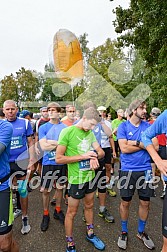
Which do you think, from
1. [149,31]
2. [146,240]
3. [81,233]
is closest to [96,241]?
[81,233]

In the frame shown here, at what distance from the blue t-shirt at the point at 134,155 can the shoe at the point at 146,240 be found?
960mm

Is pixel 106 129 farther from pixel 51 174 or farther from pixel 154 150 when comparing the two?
pixel 154 150

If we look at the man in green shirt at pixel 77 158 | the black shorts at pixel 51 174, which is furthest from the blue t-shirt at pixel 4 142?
the black shorts at pixel 51 174

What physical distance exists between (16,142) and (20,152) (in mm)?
178

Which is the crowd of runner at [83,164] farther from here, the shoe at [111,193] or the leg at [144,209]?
the shoe at [111,193]

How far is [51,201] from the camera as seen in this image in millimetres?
4152

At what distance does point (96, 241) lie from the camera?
2.78 m

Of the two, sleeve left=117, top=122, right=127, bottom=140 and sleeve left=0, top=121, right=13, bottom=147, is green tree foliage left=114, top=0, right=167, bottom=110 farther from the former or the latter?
sleeve left=0, top=121, right=13, bottom=147

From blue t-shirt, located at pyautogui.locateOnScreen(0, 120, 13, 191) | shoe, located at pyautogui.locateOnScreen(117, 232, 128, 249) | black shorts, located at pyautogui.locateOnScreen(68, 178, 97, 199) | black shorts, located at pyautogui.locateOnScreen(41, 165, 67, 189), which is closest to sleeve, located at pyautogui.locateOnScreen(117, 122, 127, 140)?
black shorts, located at pyautogui.locateOnScreen(68, 178, 97, 199)

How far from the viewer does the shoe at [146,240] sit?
2.71m

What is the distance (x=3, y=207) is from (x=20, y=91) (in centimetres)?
2727

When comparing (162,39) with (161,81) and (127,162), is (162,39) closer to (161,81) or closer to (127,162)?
(161,81)

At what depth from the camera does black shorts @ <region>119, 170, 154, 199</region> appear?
2.71m

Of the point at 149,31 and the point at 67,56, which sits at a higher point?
the point at 149,31
